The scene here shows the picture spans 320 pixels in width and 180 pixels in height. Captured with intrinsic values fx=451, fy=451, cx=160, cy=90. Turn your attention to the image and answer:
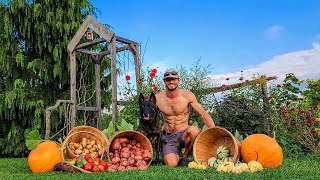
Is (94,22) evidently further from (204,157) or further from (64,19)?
(204,157)

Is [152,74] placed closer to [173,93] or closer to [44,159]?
[173,93]

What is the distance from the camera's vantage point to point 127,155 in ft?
22.0

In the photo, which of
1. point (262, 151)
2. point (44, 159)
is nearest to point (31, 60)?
point (44, 159)

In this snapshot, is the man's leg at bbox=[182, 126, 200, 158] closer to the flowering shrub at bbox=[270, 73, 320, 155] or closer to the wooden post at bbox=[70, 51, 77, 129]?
the flowering shrub at bbox=[270, 73, 320, 155]

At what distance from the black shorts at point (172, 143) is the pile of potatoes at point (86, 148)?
3.36 feet

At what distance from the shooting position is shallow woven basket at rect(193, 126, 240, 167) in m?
6.71

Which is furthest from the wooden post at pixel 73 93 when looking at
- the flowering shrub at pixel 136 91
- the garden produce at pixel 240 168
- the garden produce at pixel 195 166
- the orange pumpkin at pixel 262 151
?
the garden produce at pixel 240 168

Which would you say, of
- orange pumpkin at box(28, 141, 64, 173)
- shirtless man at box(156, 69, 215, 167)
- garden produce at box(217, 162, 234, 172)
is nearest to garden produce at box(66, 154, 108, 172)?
orange pumpkin at box(28, 141, 64, 173)

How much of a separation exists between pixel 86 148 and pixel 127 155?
2.85 ft

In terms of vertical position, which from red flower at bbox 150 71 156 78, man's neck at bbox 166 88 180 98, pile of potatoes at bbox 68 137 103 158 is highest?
red flower at bbox 150 71 156 78

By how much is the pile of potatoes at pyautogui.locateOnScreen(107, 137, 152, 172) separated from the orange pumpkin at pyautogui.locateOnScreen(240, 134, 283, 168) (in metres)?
1.44

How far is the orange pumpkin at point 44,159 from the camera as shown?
265 inches

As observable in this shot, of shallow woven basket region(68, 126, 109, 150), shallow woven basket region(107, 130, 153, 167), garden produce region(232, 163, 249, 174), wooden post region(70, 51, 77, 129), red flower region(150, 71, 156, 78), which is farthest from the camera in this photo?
wooden post region(70, 51, 77, 129)

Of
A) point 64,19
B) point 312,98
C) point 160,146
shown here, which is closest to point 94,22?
point 64,19
